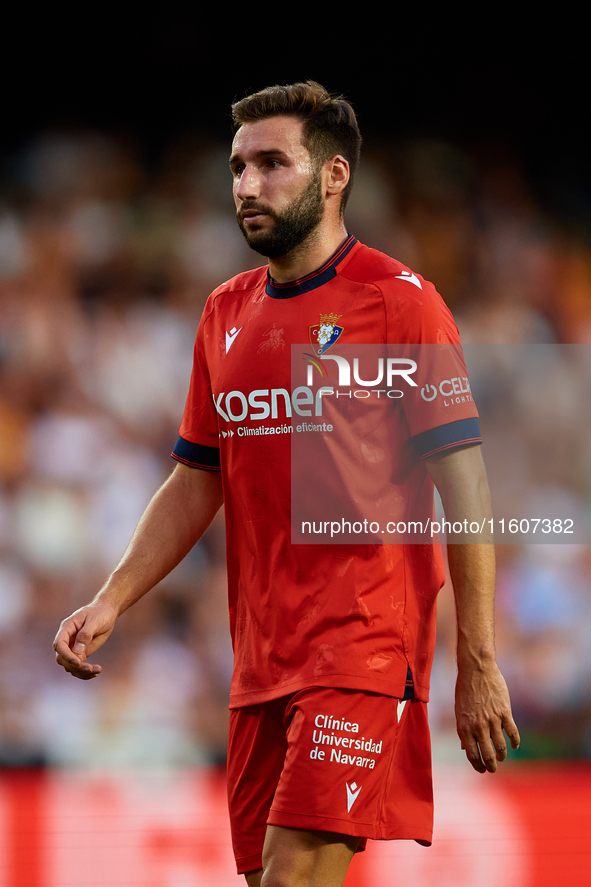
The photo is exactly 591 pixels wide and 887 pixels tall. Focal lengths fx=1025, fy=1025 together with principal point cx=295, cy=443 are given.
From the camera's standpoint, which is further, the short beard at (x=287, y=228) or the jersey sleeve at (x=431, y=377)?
the short beard at (x=287, y=228)

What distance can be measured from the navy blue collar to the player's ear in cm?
13

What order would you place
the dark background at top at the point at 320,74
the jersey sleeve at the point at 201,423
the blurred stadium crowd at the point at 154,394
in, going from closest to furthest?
the jersey sleeve at the point at 201,423 → the blurred stadium crowd at the point at 154,394 → the dark background at top at the point at 320,74

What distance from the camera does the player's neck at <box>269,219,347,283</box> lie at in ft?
7.34

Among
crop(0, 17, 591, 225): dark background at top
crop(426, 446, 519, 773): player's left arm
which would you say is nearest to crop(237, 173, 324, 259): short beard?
crop(426, 446, 519, 773): player's left arm

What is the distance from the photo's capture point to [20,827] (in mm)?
4070

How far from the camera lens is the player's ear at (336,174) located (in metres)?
2.30

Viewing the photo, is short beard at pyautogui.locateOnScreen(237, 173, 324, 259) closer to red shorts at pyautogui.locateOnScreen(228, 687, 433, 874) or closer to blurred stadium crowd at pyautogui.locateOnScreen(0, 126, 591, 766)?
red shorts at pyautogui.locateOnScreen(228, 687, 433, 874)

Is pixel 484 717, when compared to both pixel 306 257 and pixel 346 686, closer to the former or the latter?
pixel 346 686

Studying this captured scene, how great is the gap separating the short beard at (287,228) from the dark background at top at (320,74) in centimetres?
445

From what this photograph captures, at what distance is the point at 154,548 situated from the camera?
2.37 m

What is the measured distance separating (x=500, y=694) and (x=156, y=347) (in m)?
4.21

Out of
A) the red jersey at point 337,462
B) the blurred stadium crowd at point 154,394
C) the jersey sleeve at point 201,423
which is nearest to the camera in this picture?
the red jersey at point 337,462

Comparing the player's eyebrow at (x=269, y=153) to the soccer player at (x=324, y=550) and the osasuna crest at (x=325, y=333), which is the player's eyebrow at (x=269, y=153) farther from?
the osasuna crest at (x=325, y=333)

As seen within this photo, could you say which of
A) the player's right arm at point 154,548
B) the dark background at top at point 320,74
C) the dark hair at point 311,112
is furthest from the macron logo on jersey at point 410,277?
the dark background at top at point 320,74
